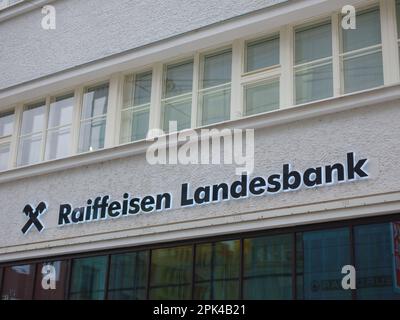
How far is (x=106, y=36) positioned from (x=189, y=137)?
2977 mm

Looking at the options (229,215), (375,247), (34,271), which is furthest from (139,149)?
(375,247)

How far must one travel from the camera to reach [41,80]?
46.9 ft

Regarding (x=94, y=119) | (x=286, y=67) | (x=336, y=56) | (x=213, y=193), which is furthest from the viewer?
(x=94, y=119)

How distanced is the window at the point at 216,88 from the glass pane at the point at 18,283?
163 inches

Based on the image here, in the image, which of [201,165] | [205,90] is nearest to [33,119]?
[205,90]

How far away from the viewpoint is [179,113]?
12.8 metres

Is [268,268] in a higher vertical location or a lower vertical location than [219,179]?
Answer: lower

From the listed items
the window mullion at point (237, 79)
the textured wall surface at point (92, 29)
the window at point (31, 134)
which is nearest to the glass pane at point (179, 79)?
the textured wall surface at point (92, 29)

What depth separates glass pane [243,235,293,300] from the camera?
10.8 meters

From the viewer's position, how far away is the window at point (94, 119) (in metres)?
13.7

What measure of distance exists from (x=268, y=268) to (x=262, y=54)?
3431 mm

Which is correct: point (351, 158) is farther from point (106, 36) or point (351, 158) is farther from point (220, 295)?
point (106, 36)

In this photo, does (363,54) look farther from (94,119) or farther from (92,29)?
(92,29)

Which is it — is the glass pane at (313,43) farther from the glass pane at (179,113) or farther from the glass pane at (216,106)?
the glass pane at (179,113)
